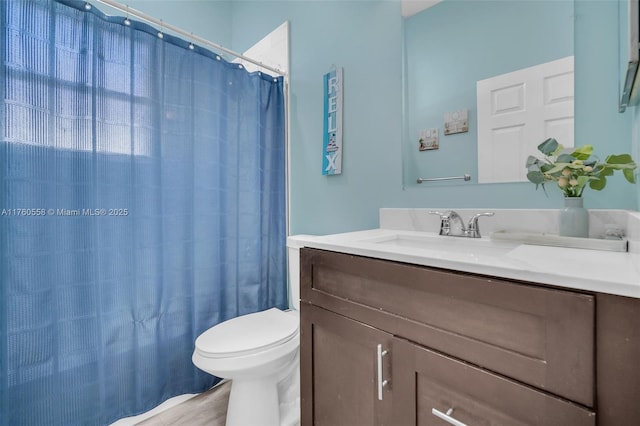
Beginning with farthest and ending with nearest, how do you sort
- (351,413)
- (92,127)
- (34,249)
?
1. (92,127)
2. (34,249)
3. (351,413)

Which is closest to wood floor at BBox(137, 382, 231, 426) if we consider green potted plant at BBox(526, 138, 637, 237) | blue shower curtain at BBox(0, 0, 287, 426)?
blue shower curtain at BBox(0, 0, 287, 426)

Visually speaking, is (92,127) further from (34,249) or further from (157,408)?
(157,408)

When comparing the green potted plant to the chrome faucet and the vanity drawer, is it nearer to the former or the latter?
the chrome faucet

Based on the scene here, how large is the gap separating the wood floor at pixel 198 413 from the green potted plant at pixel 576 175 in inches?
61.9

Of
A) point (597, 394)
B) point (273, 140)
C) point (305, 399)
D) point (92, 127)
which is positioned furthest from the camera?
point (273, 140)

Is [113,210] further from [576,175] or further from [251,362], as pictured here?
[576,175]

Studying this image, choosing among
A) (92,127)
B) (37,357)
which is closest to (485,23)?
(92,127)

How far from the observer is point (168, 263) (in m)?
1.40

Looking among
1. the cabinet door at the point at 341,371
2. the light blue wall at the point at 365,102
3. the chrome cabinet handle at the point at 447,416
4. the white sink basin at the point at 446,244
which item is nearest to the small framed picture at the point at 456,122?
the light blue wall at the point at 365,102

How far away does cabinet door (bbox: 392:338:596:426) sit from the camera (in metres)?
0.49

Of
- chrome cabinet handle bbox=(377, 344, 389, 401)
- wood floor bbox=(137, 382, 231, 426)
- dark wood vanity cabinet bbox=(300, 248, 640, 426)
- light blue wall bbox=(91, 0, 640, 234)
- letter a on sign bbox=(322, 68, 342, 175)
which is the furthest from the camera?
letter a on sign bbox=(322, 68, 342, 175)

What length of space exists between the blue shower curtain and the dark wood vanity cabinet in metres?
0.81

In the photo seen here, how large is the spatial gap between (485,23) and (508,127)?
0.41 metres

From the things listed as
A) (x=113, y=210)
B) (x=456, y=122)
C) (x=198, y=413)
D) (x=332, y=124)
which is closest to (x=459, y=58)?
(x=456, y=122)
